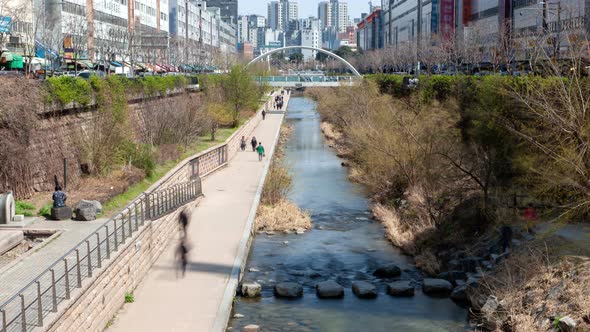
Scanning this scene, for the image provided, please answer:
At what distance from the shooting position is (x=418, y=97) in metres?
53.3

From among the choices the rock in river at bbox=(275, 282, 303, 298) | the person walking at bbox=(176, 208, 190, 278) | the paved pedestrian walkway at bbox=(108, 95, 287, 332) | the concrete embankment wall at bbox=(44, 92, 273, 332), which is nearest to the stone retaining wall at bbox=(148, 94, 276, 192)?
the paved pedestrian walkway at bbox=(108, 95, 287, 332)

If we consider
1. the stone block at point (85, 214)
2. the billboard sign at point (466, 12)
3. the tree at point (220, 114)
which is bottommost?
the stone block at point (85, 214)

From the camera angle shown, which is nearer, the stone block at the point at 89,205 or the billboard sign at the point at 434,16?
the stone block at the point at 89,205

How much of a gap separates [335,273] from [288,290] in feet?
11.2

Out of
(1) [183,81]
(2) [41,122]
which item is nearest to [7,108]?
(2) [41,122]

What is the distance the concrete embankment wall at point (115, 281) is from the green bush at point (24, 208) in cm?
427

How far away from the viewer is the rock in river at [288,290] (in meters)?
25.1

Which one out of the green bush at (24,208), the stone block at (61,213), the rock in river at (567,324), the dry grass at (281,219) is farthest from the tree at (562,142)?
the green bush at (24,208)

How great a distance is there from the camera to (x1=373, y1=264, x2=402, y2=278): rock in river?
2764 centimetres

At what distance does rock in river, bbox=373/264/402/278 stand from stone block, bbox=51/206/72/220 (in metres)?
10.5

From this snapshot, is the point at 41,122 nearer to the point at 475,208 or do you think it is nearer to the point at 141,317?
the point at 141,317

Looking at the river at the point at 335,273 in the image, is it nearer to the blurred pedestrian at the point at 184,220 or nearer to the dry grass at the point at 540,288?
the dry grass at the point at 540,288

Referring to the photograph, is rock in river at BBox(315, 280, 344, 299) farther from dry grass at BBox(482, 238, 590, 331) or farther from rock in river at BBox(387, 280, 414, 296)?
dry grass at BBox(482, 238, 590, 331)

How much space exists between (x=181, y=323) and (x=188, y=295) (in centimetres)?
243
